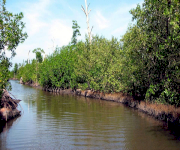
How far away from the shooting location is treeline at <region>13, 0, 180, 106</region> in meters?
11.4

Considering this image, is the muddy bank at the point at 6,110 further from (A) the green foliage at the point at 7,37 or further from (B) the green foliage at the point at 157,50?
(B) the green foliage at the point at 157,50

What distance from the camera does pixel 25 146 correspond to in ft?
33.9

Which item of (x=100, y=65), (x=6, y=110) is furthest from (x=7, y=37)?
(x=100, y=65)

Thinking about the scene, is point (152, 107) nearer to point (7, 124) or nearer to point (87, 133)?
point (87, 133)

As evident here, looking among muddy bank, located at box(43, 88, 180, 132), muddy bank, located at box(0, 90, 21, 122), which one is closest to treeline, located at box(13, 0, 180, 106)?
muddy bank, located at box(43, 88, 180, 132)

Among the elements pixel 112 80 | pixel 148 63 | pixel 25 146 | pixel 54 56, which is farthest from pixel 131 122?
pixel 54 56

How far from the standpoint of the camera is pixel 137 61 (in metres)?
16.0

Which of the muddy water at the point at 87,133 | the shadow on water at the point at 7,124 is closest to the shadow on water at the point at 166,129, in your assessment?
the muddy water at the point at 87,133

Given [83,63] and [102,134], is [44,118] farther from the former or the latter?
[83,63]

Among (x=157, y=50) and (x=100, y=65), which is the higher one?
(x=100, y=65)

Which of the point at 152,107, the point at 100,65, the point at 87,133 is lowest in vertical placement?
the point at 87,133

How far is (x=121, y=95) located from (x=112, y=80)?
7.78 ft

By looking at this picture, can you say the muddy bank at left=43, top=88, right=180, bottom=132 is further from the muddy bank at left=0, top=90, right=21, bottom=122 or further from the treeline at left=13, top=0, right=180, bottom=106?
the muddy bank at left=0, top=90, right=21, bottom=122

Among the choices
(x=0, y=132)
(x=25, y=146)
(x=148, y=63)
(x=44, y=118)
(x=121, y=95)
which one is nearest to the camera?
(x=25, y=146)
